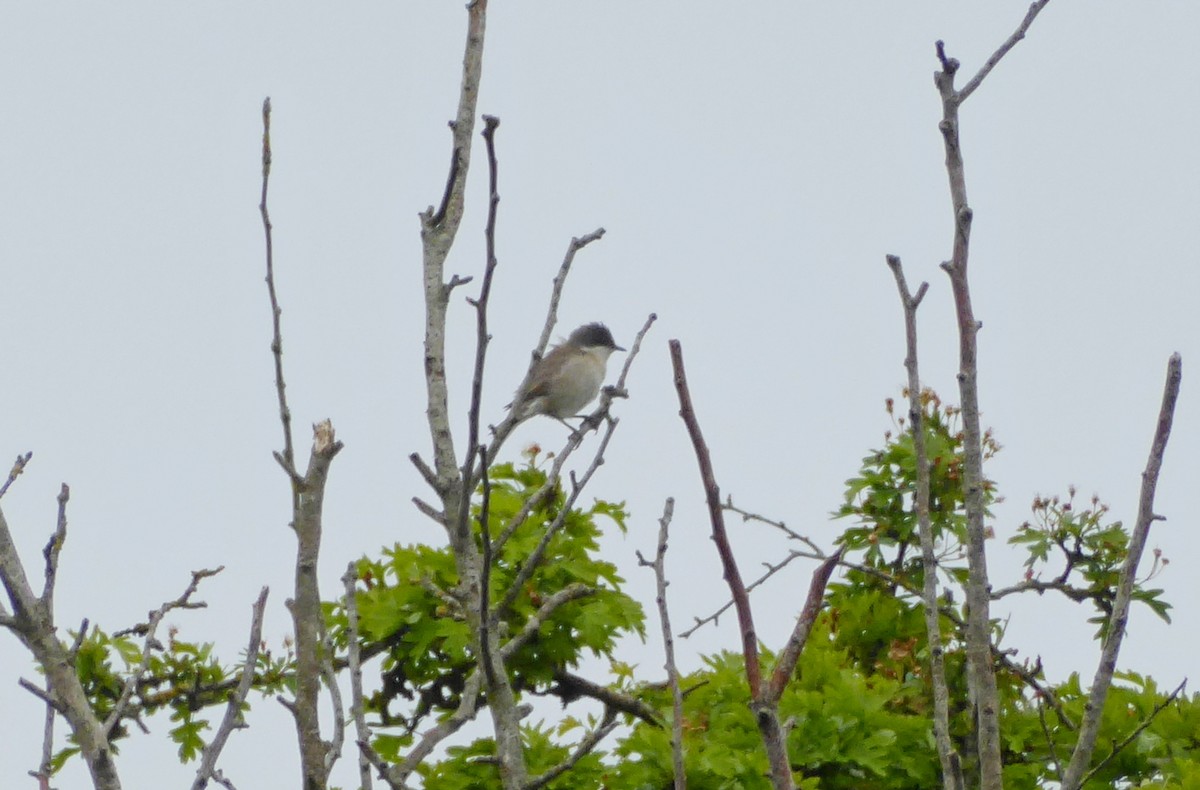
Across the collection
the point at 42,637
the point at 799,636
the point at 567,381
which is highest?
the point at 567,381

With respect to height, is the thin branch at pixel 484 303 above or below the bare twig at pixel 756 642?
above

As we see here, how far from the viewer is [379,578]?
702 centimetres

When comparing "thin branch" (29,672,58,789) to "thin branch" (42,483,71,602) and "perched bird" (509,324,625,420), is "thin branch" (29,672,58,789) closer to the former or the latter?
"thin branch" (42,483,71,602)

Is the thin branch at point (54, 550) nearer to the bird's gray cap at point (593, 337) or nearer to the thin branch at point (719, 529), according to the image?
the thin branch at point (719, 529)

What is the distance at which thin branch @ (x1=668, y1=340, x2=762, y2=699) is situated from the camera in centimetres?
174

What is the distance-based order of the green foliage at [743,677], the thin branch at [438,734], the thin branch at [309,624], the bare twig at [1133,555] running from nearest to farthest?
the bare twig at [1133,555], the thin branch at [309,624], the thin branch at [438,734], the green foliage at [743,677]

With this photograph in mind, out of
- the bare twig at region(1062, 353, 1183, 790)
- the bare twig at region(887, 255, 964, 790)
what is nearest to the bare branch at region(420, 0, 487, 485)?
the bare twig at region(887, 255, 964, 790)

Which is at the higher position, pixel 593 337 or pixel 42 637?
pixel 593 337

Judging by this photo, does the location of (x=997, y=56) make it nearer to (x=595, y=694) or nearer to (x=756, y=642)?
(x=756, y=642)

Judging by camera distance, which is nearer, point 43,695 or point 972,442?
point 972,442

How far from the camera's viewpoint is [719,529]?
5.79ft

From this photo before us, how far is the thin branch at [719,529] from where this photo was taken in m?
1.74

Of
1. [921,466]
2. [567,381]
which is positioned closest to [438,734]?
[921,466]

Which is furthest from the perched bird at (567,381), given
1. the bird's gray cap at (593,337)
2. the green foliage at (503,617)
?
the green foliage at (503,617)
